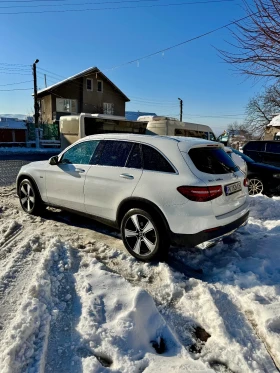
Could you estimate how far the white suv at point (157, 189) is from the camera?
3365mm

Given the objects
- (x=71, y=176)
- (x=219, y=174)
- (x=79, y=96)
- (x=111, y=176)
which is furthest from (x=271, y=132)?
(x=111, y=176)

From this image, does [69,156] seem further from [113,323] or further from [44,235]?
[113,323]

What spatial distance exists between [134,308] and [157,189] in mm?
1494

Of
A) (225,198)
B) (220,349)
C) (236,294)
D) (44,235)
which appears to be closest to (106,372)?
(220,349)

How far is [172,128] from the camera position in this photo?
658 inches

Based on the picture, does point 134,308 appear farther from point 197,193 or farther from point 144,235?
point 197,193

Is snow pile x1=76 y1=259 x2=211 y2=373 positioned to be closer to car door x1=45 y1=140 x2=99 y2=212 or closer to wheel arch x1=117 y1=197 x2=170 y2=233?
wheel arch x1=117 y1=197 x2=170 y2=233

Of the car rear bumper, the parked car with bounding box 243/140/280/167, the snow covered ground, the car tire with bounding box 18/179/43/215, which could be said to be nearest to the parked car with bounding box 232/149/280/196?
the parked car with bounding box 243/140/280/167

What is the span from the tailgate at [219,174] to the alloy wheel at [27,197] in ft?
11.4

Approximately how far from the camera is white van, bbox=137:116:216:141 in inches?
657

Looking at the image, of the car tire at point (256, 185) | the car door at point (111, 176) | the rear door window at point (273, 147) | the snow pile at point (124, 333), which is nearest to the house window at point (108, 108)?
the rear door window at point (273, 147)

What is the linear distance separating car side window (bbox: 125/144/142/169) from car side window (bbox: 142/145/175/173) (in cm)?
9

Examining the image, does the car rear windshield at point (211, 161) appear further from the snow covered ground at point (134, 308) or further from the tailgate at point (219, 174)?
the snow covered ground at point (134, 308)

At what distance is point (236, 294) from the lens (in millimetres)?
3004
